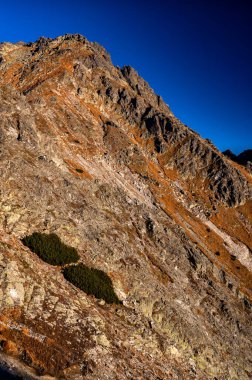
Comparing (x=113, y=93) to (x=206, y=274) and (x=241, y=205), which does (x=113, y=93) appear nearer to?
(x=241, y=205)

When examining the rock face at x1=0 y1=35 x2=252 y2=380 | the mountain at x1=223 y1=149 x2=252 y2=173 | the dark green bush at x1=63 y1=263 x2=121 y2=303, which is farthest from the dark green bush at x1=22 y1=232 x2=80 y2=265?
the mountain at x1=223 y1=149 x2=252 y2=173

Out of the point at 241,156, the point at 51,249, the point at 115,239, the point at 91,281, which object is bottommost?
the point at 51,249

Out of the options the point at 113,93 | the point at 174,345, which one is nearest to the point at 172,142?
the point at 113,93

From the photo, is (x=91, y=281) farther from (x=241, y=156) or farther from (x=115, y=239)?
(x=241, y=156)

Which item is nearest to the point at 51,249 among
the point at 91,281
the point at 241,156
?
the point at 91,281

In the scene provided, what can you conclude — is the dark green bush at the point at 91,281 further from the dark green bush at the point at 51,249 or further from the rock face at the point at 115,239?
the dark green bush at the point at 51,249

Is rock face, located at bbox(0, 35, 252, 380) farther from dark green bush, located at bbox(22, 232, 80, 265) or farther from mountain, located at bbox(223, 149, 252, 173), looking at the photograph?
mountain, located at bbox(223, 149, 252, 173)
